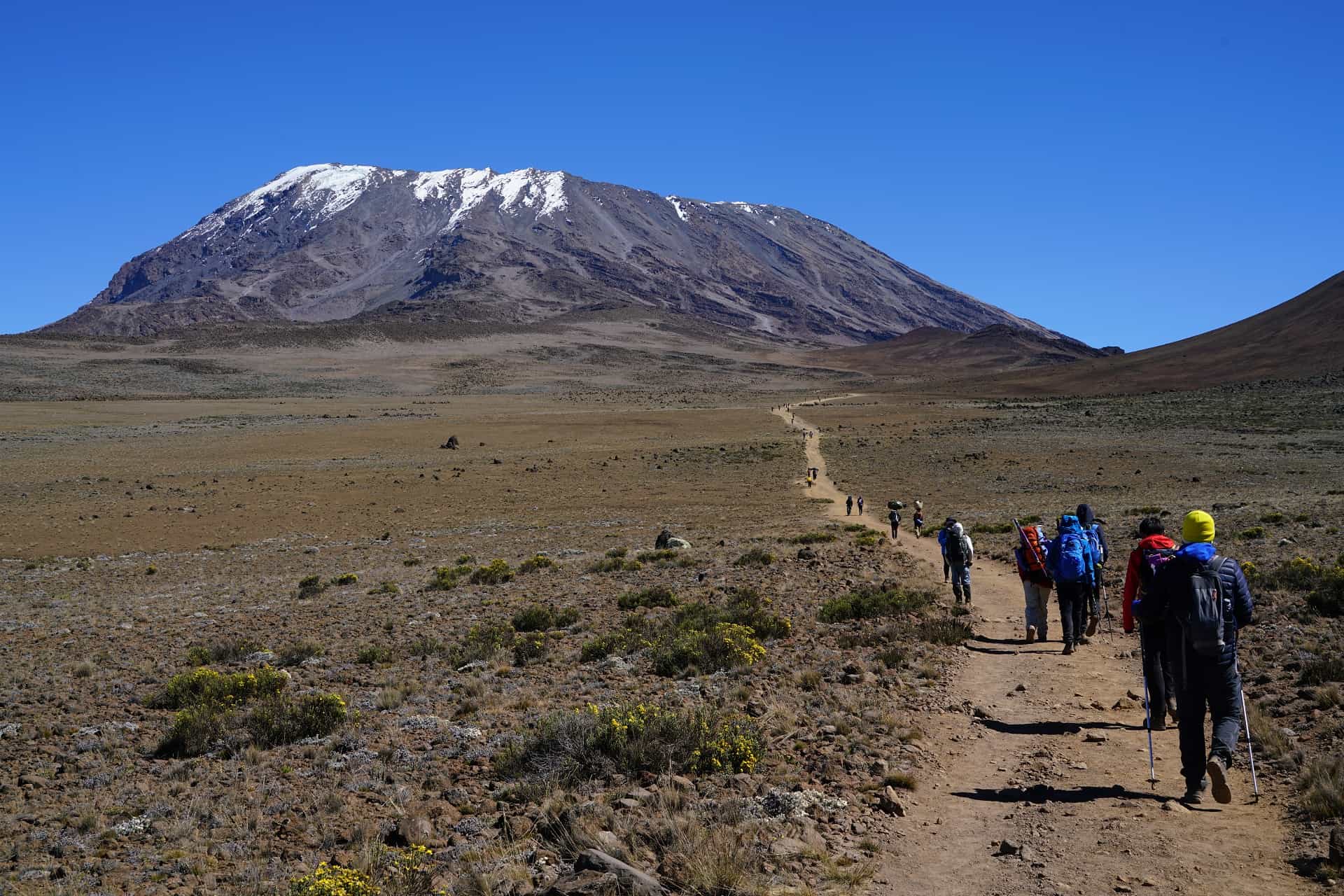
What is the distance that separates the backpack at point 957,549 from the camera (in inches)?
502

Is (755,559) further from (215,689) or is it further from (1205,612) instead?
(1205,612)

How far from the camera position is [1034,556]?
10742 mm

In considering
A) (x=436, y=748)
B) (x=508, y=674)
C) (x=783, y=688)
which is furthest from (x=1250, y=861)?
(x=508, y=674)

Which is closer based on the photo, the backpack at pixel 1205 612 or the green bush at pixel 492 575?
the backpack at pixel 1205 612

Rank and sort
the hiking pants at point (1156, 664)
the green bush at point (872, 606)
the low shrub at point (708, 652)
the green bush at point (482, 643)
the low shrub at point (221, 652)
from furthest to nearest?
the low shrub at point (221, 652)
the green bush at point (872, 606)
the green bush at point (482, 643)
the low shrub at point (708, 652)
the hiking pants at point (1156, 664)

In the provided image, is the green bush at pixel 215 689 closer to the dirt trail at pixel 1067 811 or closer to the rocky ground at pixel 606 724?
the rocky ground at pixel 606 724

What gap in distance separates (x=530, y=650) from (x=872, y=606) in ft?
14.8

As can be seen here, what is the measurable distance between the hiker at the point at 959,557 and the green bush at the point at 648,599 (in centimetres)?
424

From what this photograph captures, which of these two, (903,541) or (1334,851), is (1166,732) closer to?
(1334,851)

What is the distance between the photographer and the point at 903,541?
21.2 meters

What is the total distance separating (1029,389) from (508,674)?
124209 millimetres

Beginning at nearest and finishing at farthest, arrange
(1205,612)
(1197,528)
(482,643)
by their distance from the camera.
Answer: (1205,612)
(1197,528)
(482,643)

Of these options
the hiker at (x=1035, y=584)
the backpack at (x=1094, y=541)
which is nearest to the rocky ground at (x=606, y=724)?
the hiker at (x=1035, y=584)

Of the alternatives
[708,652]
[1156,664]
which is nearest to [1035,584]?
[1156,664]
